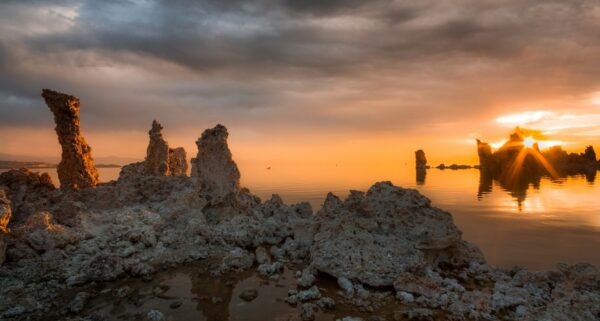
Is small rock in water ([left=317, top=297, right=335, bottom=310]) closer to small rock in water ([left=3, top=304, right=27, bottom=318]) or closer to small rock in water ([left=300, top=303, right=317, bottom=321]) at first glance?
small rock in water ([left=300, top=303, right=317, bottom=321])

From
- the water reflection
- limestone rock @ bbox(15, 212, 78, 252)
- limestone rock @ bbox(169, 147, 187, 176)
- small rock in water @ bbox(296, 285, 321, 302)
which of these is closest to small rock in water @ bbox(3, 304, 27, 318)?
limestone rock @ bbox(15, 212, 78, 252)

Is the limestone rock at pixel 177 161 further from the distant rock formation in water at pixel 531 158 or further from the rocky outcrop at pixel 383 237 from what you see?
the distant rock formation in water at pixel 531 158

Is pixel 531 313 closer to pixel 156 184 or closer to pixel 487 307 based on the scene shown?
pixel 487 307

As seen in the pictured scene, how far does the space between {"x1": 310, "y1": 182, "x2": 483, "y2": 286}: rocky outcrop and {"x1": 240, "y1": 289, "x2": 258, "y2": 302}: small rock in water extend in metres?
2.90

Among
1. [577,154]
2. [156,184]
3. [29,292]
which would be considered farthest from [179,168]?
[577,154]

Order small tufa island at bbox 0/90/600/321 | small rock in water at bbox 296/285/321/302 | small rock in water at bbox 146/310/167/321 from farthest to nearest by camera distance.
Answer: small rock in water at bbox 296/285/321/302
small tufa island at bbox 0/90/600/321
small rock in water at bbox 146/310/167/321

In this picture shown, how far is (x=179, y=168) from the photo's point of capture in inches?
1666

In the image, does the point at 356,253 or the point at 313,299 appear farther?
the point at 356,253

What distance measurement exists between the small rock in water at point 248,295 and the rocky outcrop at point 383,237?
2.90 metres

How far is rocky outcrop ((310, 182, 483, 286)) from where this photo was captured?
13.9 m

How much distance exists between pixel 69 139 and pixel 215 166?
1084cm

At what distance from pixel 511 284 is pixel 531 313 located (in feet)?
8.69

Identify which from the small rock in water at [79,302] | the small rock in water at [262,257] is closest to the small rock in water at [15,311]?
the small rock in water at [79,302]

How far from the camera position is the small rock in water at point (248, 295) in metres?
12.5
